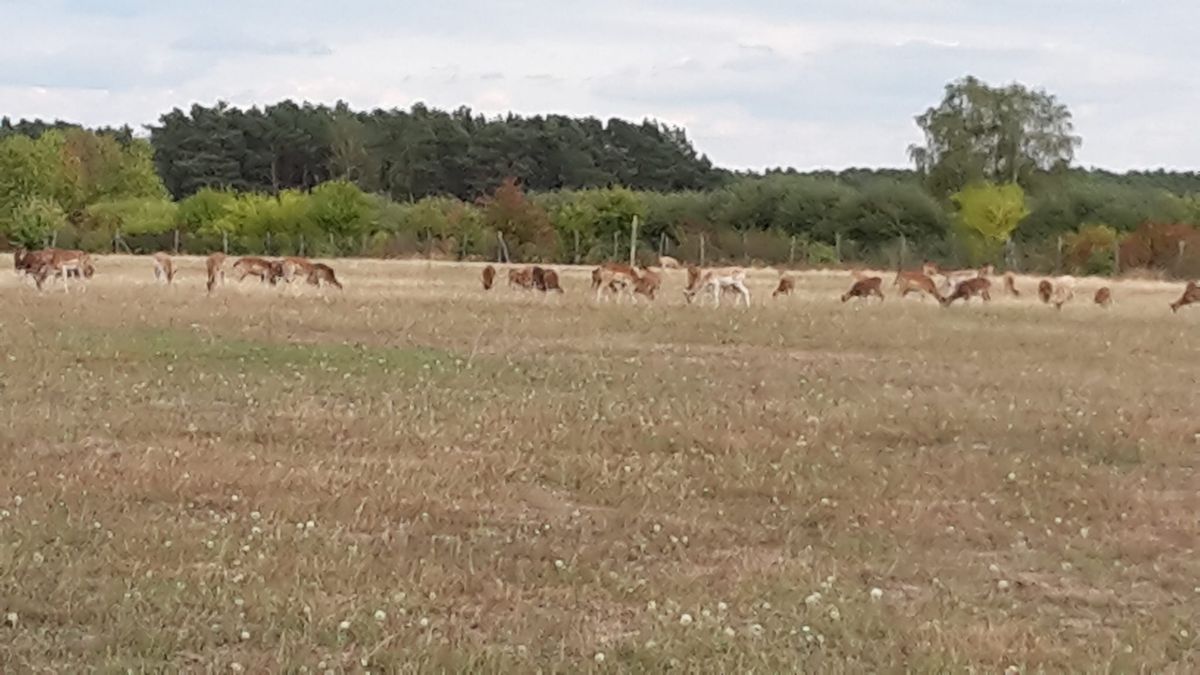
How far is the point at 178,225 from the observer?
6600 cm

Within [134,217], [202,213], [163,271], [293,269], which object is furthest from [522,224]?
[293,269]

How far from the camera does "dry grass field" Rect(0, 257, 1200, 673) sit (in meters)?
6.10

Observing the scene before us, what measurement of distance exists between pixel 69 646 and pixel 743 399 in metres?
8.91

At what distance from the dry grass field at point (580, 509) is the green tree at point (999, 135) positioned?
56822 millimetres

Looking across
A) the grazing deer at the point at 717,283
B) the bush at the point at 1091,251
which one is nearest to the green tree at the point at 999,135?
the bush at the point at 1091,251

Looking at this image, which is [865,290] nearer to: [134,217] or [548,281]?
[548,281]

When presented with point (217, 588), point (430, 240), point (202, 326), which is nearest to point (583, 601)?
point (217, 588)

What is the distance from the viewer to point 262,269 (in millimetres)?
33750

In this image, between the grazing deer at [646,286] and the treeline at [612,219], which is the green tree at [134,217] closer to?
the treeline at [612,219]

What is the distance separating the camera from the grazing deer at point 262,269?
3350cm

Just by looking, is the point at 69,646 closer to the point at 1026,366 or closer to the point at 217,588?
the point at 217,588

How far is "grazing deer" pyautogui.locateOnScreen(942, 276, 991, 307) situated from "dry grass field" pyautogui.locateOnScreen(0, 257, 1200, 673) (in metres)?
13.3

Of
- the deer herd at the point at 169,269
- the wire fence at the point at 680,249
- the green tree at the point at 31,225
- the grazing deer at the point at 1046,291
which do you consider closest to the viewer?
the deer herd at the point at 169,269

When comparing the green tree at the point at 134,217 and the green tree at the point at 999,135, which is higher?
the green tree at the point at 999,135
